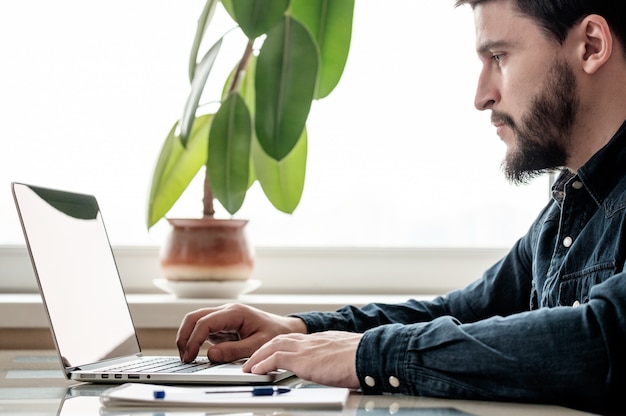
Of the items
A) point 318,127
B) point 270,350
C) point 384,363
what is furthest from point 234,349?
point 318,127

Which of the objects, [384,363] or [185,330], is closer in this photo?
[384,363]

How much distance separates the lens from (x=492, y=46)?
50.6 inches

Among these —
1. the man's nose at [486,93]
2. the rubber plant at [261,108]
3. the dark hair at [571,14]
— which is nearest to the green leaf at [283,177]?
the rubber plant at [261,108]

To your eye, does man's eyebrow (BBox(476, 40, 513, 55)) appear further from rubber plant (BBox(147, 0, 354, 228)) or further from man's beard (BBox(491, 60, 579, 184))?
rubber plant (BBox(147, 0, 354, 228))

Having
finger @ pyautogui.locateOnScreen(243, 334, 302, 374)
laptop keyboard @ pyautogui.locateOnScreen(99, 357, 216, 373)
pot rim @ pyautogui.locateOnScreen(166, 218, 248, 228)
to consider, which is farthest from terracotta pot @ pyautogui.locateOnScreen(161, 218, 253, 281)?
finger @ pyautogui.locateOnScreen(243, 334, 302, 374)

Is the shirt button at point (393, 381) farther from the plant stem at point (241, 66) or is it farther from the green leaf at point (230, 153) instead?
the plant stem at point (241, 66)

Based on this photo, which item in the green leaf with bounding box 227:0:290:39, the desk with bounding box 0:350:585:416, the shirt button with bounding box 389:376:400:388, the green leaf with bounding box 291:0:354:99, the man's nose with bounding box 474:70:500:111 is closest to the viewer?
the desk with bounding box 0:350:585:416

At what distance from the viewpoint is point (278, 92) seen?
1725 mm

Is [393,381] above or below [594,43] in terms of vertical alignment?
below

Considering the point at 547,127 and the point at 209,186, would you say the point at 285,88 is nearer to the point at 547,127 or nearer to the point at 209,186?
the point at 209,186

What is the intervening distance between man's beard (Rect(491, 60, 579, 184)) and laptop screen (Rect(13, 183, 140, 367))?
0.62m

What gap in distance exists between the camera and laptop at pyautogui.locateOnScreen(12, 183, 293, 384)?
105 cm

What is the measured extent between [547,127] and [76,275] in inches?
26.6

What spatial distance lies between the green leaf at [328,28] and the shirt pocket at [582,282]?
0.80m
